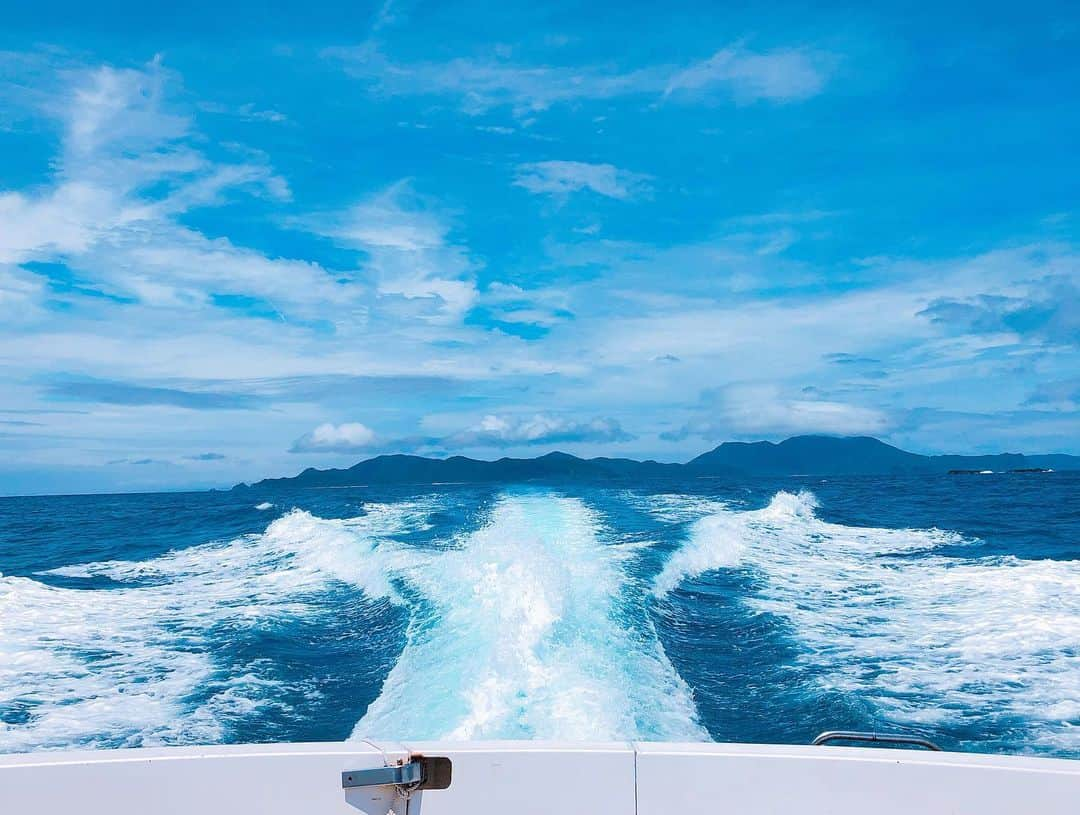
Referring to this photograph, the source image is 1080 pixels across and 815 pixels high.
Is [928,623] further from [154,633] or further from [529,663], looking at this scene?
[154,633]

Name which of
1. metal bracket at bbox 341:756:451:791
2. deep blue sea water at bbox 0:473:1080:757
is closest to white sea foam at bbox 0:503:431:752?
deep blue sea water at bbox 0:473:1080:757

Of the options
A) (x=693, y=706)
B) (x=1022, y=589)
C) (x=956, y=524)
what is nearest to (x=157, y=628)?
(x=693, y=706)

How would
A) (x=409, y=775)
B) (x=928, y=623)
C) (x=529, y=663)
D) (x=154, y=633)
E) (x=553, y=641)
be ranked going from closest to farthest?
(x=409, y=775) → (x=529, y=663) → (x=553, y=641) → (x=928, y=623) → (x=154, y=633)

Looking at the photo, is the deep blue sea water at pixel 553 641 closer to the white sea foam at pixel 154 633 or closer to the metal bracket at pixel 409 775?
the white sea foam at pixel 154 633

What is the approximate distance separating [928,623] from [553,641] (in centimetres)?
422

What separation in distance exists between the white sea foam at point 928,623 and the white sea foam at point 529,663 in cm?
147

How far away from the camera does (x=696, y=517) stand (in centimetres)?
1794

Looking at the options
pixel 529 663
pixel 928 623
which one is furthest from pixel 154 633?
pixel 928 623

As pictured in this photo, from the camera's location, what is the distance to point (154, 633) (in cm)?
811

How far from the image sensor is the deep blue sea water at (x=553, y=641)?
207 inches

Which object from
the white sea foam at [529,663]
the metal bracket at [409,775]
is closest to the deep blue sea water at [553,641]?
the white sea foam at [529,663]

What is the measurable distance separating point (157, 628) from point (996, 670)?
8.79m

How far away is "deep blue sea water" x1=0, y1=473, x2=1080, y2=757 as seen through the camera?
5.26 metres

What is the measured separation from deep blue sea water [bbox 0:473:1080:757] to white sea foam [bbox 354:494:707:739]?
0.03 meters
